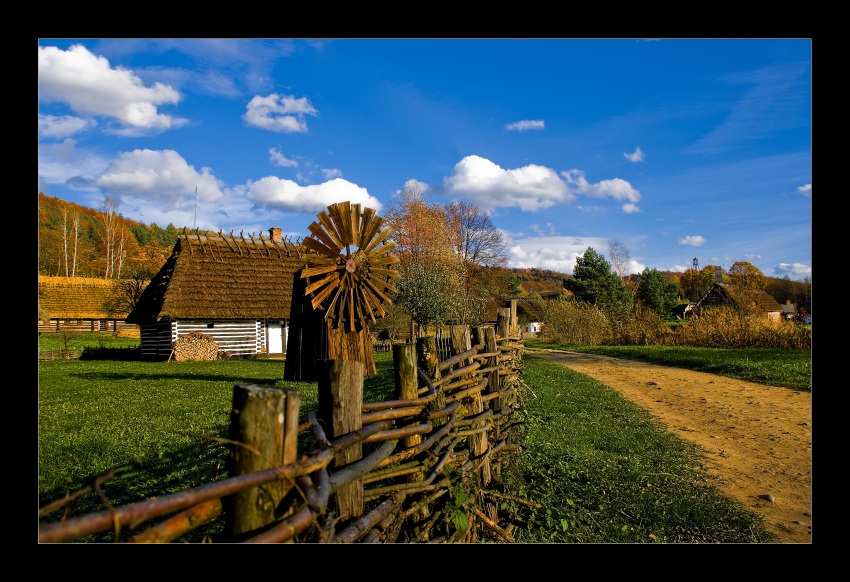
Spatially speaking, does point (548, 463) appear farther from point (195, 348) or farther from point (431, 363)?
point (195, 348)

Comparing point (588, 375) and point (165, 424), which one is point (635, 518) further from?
point (588, 375)

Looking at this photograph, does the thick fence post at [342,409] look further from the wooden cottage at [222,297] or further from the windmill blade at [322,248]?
the wooden cottage at [222,297]

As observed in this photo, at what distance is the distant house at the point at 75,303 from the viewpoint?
35625mm

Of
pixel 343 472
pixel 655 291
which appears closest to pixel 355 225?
pixel 343 472

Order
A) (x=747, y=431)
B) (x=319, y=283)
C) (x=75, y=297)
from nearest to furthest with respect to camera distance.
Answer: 1. (x=747, y=431)
2. (x=319, y=283)
3. (x=75, y=297)

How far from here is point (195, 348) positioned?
2397 centimetres

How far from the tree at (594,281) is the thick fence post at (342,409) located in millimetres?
44708

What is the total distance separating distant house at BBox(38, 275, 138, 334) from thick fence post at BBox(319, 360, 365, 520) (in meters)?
38.5

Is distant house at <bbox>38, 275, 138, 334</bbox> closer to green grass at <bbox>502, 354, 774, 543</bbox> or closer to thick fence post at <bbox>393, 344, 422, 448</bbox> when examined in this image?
green grass at <bbox>502, 354, 774, 543</bbox>

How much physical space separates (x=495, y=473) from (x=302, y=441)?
265 centimetres

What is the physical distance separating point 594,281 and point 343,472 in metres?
46.8

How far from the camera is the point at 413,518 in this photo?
3.20m

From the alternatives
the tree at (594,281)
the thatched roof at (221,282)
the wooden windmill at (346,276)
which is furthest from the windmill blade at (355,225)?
the tree at (594,281)

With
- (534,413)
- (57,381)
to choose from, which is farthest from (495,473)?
(57,381)
